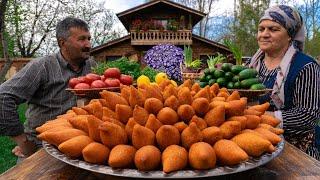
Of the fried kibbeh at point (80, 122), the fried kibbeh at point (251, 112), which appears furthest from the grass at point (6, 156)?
the fried kibbeh at point (251, 112)

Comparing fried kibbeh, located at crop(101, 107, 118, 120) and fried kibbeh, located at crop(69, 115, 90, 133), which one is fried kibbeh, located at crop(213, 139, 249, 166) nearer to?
fried kibbeh, located at crop(101, 107, 118, 120)

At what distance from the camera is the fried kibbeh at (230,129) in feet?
4.15

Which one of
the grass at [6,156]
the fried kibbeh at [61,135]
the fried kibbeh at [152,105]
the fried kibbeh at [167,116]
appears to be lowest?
the grass at [6,156]

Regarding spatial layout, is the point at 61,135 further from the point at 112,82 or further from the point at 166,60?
the point at 166,60

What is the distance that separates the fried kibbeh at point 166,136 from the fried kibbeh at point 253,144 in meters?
0.20

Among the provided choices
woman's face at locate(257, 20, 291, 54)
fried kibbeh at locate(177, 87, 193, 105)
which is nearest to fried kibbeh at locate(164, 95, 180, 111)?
fried kibbeh at locate(177, 87, 193, 105)

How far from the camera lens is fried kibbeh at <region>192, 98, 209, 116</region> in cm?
133

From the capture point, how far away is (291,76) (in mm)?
2580

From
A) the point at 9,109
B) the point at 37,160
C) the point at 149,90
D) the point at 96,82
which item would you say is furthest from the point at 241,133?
the point at 9,109

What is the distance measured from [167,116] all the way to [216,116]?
0.55ft

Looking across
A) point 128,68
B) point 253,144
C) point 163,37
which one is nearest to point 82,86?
point 128,68

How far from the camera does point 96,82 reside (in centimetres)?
227

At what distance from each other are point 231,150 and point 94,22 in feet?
106

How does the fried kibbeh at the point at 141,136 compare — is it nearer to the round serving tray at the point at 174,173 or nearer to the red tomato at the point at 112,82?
the round serving tray at the point at 174,173
